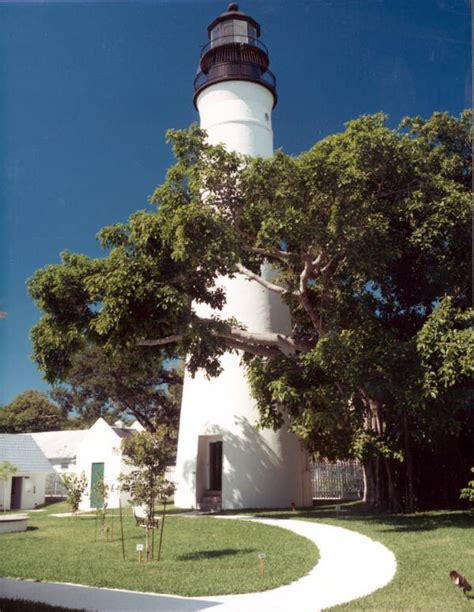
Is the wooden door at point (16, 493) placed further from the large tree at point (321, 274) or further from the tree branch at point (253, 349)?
the tree branch at point (253, 349)

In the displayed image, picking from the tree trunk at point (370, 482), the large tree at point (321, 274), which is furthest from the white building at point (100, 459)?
the tree trunk at point (370, 482)

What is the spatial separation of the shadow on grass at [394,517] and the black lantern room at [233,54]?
16.7m

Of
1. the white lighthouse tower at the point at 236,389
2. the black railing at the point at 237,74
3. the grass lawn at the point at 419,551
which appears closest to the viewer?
the grass lawn at the point at 419,551

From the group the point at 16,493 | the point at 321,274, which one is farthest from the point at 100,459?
the point at 321,274

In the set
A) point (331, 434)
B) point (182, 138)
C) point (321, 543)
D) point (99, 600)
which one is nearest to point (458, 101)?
point (182, 138)

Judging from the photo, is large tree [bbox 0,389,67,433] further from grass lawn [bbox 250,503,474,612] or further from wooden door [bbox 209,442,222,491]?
grass lawn [bbox 250,503,474,612]

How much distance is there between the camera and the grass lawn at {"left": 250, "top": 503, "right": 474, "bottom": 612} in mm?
7395

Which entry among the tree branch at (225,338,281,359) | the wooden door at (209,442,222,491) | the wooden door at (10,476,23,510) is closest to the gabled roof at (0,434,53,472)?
the wooden door at (10,476,23,510)

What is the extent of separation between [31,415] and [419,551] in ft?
155

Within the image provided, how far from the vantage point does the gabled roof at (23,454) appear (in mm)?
31234

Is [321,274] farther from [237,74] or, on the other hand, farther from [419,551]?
[237,74]

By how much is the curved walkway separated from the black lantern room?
1944cm

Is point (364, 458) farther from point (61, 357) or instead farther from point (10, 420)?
point (10, 420)

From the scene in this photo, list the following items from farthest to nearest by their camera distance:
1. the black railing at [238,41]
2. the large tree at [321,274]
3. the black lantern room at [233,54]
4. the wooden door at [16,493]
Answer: the wooden door at [16,493]
the black railing at [238,41]
the black lantern room at [233,54]
the large tree at [321,274]
